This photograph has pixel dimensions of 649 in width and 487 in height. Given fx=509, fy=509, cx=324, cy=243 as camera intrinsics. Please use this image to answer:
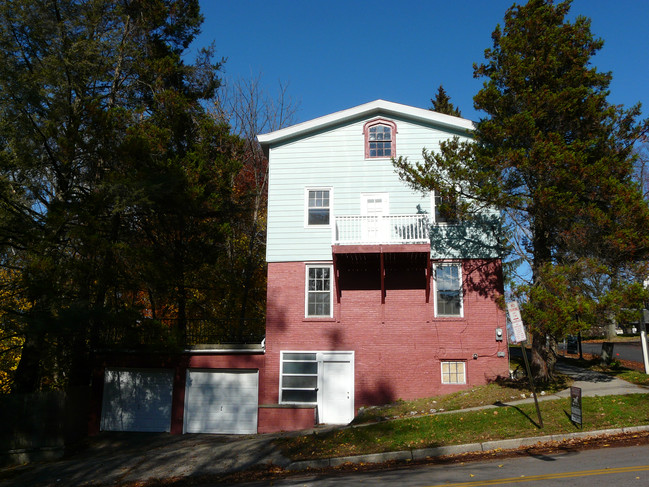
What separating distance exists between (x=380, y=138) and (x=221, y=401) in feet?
36.4

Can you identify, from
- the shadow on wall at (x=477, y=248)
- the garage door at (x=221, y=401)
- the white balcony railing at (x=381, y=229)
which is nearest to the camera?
the white balcony railing at (x=381, y=229)

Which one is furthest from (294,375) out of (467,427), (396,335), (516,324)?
(516,324)

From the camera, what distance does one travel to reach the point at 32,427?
15.5 meters

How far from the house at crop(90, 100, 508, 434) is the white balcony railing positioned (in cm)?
5

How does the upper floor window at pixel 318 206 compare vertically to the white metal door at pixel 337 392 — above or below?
above

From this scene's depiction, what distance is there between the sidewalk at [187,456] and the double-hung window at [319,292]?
4233 mm

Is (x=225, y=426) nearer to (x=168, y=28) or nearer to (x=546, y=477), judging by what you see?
(x=546, y=477)

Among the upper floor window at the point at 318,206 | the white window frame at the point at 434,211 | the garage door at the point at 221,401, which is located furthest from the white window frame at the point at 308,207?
the garage door at the point at 221,401

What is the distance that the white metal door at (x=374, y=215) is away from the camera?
17.0 metres

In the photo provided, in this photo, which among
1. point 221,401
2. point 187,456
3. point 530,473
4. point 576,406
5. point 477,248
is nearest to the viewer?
point 530,473

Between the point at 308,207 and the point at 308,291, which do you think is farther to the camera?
the point at 308,207

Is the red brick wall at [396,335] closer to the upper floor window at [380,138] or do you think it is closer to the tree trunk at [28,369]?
the upper floor window at [380,138]

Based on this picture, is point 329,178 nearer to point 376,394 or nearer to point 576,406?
point 376,394

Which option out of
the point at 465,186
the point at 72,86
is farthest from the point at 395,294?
the point at 72,86
